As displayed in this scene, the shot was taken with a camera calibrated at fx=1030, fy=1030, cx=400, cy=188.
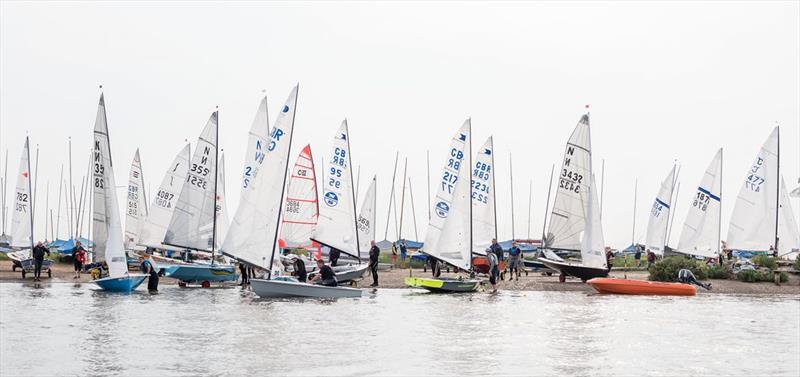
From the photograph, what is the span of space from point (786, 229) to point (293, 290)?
32018 millimetres

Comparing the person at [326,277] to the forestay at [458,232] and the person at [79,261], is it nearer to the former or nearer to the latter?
the forestay at [458,232]

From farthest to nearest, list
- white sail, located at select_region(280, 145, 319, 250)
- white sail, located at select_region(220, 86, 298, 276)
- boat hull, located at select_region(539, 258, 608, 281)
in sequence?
white sail, located at select_region(280, 145, 319, 250) < boat hull, located at select_region(539, 258, 608, 281) < white sail, located at select_region(220, 86, 298, 276)

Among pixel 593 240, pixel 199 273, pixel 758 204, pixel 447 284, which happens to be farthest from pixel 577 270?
pixel 758 204

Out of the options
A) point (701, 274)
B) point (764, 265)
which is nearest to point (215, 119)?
point (701, 274)

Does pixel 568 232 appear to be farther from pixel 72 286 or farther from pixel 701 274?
pixel 72 286

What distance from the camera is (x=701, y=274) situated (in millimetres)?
45125

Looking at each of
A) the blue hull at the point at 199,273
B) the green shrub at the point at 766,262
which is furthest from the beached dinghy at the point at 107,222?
the green shrub at the point at 766,262

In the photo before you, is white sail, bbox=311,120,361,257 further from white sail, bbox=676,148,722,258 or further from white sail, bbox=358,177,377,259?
white sail, bbox=676,148,722,258

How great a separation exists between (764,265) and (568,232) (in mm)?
10239

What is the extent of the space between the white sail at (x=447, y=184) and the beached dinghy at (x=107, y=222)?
37.1 feet

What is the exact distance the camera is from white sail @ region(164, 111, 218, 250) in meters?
45.9

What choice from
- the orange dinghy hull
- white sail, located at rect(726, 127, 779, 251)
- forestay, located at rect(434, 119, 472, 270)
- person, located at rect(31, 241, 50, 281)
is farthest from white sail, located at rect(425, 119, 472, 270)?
white sail, located at rect(726, 127, 779, 251)

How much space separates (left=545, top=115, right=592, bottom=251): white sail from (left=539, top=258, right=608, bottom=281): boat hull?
7.99 ft

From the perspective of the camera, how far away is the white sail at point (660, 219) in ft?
211
